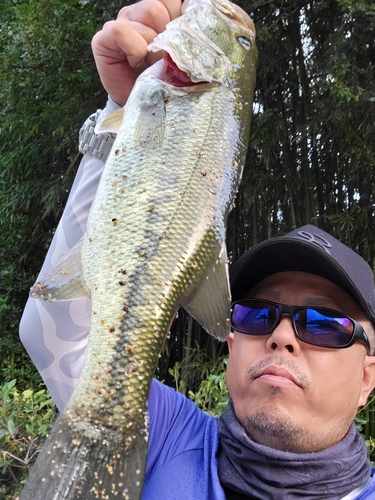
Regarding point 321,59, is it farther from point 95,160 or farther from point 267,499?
point 267,499

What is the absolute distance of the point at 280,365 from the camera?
1.30m

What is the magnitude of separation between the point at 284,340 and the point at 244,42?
36.9 inches

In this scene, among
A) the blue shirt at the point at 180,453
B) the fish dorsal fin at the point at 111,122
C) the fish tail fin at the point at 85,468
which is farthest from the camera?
the fish dorsal fin at the point at 111,122

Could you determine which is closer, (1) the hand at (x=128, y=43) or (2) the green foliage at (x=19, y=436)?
(1) the hand at (x=128, y=43)

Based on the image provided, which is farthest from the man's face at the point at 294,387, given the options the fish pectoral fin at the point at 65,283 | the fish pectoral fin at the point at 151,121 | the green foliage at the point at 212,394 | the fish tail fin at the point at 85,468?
the green foliage at the point at 212,394

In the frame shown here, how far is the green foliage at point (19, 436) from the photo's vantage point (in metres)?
2.48

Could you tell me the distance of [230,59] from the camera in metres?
1.50

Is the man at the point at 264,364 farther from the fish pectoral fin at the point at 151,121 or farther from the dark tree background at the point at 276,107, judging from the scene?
the dark tree background at the point at 276,107

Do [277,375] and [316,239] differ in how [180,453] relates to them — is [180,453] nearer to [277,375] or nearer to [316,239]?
[277,375]

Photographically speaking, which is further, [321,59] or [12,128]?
[12,128]

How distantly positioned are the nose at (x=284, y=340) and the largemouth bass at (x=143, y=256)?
0.93 feet

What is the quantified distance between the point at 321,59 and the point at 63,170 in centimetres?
305

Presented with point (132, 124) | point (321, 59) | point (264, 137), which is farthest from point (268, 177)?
point (132, 124)

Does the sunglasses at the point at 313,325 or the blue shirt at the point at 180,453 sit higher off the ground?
the sunglasses at the point at 313,325
